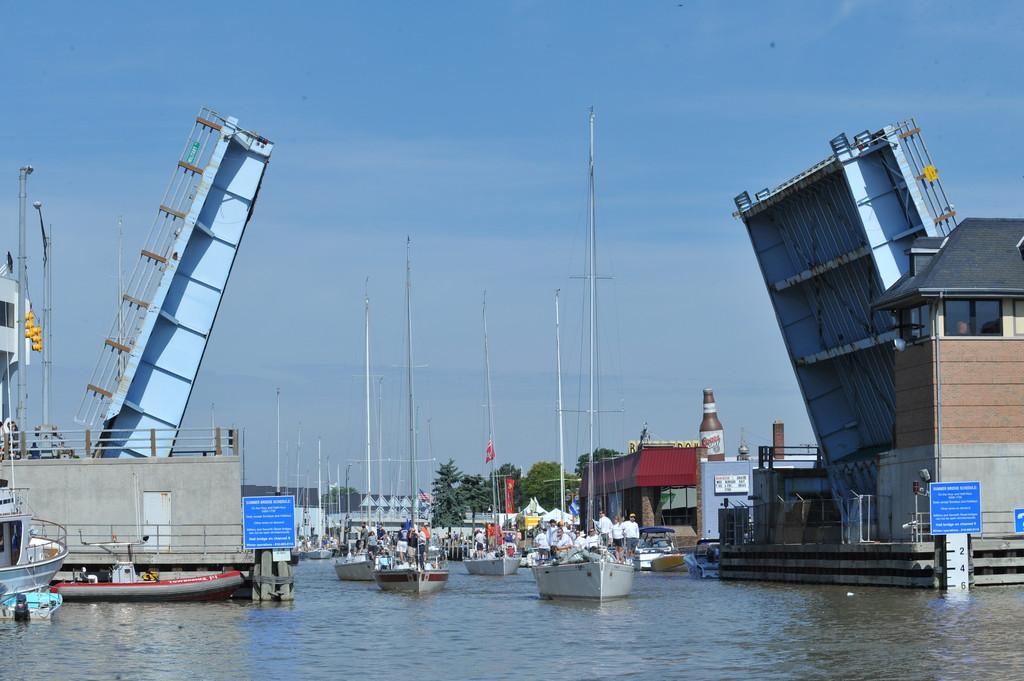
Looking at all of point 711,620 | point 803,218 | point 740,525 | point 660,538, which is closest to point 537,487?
point 660,538

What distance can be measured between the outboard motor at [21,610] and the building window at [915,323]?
61.7ft

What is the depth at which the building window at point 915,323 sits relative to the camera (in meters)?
33.8

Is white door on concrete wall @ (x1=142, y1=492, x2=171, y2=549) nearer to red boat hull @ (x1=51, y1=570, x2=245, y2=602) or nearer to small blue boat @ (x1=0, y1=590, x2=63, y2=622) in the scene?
red boat hull @ (x1=51, y1=570, x2=245, y2=602)

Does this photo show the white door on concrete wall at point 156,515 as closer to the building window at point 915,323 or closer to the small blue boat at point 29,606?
the small blue boat at point 29,606

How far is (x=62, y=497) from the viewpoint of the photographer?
32469 millimetres

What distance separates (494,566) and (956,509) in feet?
75.2

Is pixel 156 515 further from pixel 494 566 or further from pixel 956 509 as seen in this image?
pixel 494 566

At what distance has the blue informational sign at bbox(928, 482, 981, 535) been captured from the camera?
30.9m

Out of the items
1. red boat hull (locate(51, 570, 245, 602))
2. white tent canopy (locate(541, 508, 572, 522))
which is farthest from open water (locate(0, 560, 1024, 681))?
white tent canopy (locate(541, 508, 572, 522))

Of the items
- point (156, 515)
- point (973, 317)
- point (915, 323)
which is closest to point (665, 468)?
point (915, 323)

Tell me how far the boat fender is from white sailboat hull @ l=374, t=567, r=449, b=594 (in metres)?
11.3

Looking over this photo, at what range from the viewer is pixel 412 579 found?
1468 inches

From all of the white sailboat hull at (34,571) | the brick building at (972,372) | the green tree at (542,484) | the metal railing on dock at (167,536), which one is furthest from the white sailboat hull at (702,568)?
the green tree at (542,484)

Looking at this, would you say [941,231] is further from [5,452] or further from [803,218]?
[5,452]
